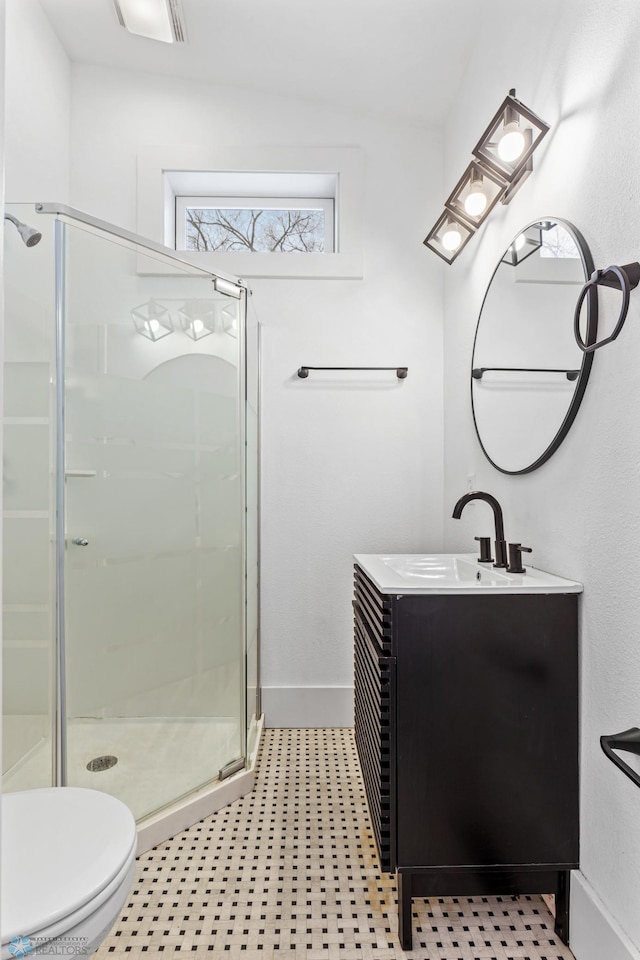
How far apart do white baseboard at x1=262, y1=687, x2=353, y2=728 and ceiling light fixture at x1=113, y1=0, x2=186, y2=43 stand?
8.49ft

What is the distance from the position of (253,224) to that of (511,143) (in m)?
1.45

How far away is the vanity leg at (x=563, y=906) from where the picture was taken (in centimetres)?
136

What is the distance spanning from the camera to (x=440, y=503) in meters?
2.61

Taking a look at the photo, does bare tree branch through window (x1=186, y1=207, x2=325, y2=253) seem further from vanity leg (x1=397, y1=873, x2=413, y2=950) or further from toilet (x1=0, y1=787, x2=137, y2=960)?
vanity leg (x1=397, y1=873, x2=413, y2=950)

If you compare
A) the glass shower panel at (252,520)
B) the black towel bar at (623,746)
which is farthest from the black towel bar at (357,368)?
the black towel bar at (623,746)

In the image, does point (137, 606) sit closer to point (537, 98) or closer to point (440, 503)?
point (440, 503)

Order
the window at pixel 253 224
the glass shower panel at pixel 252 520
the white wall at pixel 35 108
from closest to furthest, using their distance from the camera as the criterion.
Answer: the white wall at pixel 35 108
the glass shower panel at pixel 252 520
the window at pixel 253 224

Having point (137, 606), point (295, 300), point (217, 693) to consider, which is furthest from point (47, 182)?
point (217, 693)

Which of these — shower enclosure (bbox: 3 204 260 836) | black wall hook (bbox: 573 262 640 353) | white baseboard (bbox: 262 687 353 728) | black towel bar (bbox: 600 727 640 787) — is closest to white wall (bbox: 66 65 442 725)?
white baseboard (bbox: 262 687 353 728)

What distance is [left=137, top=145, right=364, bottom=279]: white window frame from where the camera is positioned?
253cm

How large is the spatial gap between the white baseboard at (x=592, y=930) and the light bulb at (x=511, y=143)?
184cm

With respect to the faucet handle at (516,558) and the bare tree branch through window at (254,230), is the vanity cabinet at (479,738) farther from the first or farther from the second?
the bare tree branch through window at (254,230)

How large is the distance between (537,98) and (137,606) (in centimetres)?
189

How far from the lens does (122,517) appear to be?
5.82 feet
